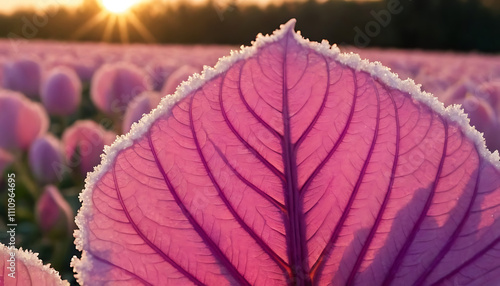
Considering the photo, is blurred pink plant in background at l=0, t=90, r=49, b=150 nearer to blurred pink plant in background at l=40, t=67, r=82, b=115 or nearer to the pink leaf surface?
blurred pink plant in background at l=40, t=67, r=82, b=115

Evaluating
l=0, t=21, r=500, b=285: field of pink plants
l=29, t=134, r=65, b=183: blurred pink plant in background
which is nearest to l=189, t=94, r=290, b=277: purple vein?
l=0, t=21, r=500, b=285: field of pink plants

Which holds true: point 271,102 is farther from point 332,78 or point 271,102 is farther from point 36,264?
point 36,264

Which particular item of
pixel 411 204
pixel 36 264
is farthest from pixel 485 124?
pixel 36 264

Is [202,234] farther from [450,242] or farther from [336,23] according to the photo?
[336,23]

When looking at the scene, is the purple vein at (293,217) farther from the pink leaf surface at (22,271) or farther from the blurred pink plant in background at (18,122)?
the blurred pink plant in background at (18,122)

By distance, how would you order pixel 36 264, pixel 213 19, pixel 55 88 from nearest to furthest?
1. pixel 36 264
2. pixel 55 88
3. pixel 213 19

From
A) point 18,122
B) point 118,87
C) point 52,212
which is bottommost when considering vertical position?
point 52,212

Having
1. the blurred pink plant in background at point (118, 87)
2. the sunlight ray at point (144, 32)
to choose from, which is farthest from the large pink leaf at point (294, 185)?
the sunlight ray at point (144, 32)

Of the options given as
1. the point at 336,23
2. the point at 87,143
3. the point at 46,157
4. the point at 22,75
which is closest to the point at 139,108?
the point at 87,143
